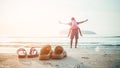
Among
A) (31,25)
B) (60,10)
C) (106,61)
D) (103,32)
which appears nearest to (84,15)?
(60,10)

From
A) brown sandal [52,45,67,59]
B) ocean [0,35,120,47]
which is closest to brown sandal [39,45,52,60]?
brown sandal [52,45,67,59]

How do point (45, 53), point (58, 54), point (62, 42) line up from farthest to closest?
point (62, 42) < point (45, 53) < point (58, 54)

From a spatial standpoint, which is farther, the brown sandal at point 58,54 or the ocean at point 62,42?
the ocean at point 62,42

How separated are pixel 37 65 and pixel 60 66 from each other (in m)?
0.54

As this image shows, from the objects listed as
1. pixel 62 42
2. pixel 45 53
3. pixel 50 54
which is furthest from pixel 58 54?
pixel 62 42

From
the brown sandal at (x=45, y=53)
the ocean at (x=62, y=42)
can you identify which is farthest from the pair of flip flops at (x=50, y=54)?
the ocean at (x=62, y=42)

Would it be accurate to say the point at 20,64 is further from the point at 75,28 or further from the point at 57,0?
the point at 57,0

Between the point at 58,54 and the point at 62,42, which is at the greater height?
the point at 62,42

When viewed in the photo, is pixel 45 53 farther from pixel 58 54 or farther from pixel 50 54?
pixel 58 54

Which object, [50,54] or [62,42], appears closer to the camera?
[50,54]

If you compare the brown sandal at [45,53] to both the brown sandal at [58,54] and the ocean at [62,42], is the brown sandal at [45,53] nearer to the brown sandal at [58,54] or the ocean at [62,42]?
the brown sandal at [58,54]

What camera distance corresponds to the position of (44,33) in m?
14.1

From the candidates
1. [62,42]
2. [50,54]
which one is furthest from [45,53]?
[62,42]

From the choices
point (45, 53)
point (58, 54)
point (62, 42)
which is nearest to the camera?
point (58, 54)
